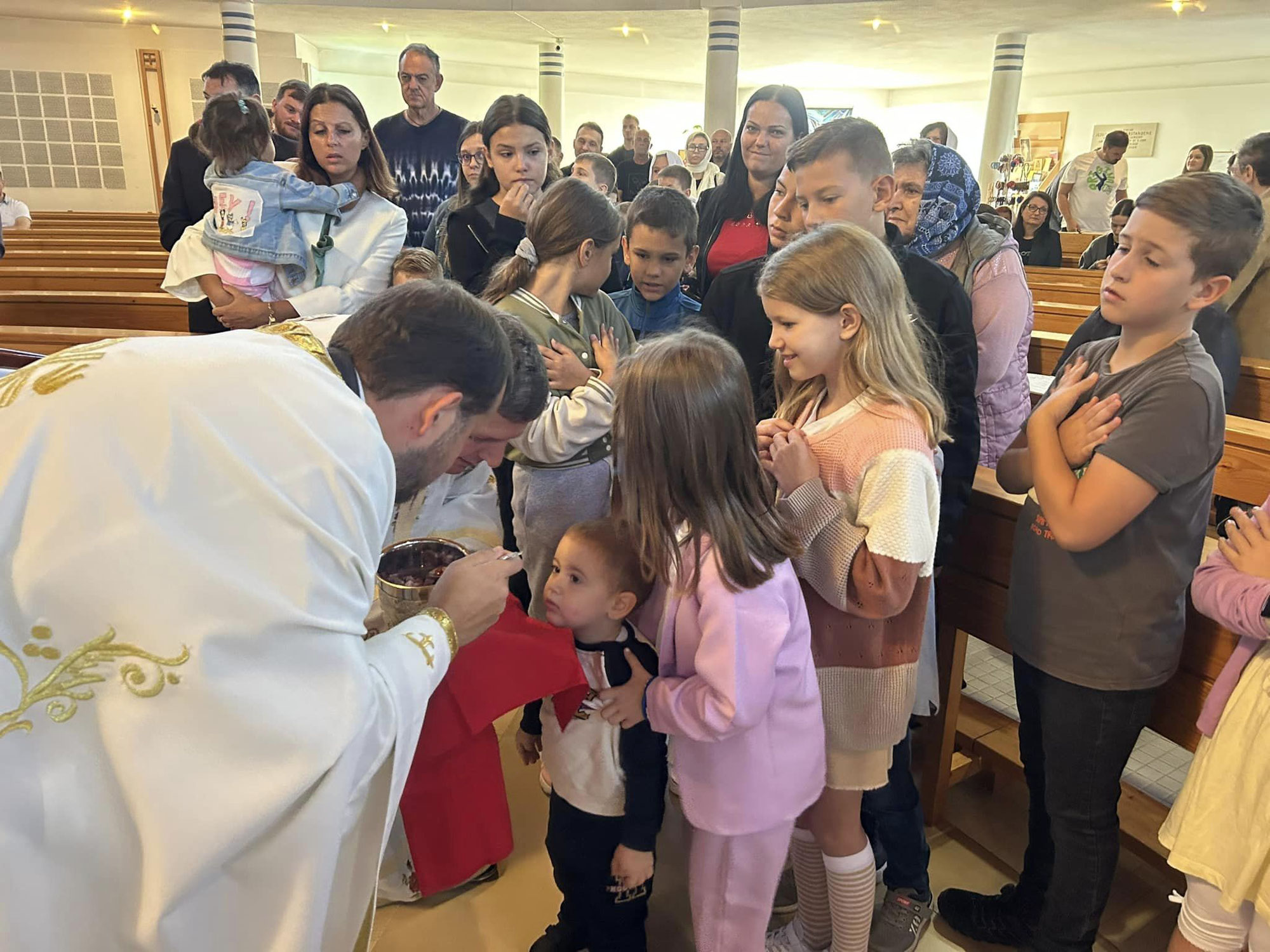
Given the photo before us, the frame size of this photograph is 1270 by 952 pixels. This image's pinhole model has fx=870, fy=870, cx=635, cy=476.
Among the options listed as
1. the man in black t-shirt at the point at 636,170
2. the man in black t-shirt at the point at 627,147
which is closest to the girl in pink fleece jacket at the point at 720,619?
the man in black t-shirt at the point at 636,170

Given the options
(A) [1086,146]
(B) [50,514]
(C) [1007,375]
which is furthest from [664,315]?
(A) [1086,146]

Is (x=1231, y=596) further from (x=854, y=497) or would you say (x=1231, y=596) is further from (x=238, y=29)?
(x=238, y=29)

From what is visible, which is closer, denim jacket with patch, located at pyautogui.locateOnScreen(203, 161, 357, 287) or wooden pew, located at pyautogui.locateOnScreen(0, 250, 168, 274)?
denim jacket with patch, located at pyautogui.locateOnScreen(203, 161, 357, 287)

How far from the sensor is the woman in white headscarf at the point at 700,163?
655cm

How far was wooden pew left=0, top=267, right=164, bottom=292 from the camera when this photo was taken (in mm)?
4680

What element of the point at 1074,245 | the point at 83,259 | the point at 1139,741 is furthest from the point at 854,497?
the point at 1074,245

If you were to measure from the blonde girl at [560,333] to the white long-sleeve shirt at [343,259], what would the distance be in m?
0.76

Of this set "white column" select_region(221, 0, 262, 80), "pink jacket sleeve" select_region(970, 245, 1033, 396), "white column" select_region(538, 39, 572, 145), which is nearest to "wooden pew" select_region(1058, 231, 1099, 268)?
"pink jacket sleeve" select_region(970, 245, 1033, 396)

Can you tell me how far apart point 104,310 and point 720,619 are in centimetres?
410

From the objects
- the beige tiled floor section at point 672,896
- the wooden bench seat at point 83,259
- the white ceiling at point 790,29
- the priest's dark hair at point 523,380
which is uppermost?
the white ceiling at point 790,29

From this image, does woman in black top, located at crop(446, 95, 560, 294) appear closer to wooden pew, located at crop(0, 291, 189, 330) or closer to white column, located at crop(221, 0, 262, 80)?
wooden pew, located at crop(0, 291, 189, 330)

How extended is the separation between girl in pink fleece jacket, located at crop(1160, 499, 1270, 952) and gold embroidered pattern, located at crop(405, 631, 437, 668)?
1.17m

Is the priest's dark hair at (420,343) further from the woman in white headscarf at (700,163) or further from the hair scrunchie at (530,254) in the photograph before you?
the woman in white headscarf at (700,163)

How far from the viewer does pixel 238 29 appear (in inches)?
402
